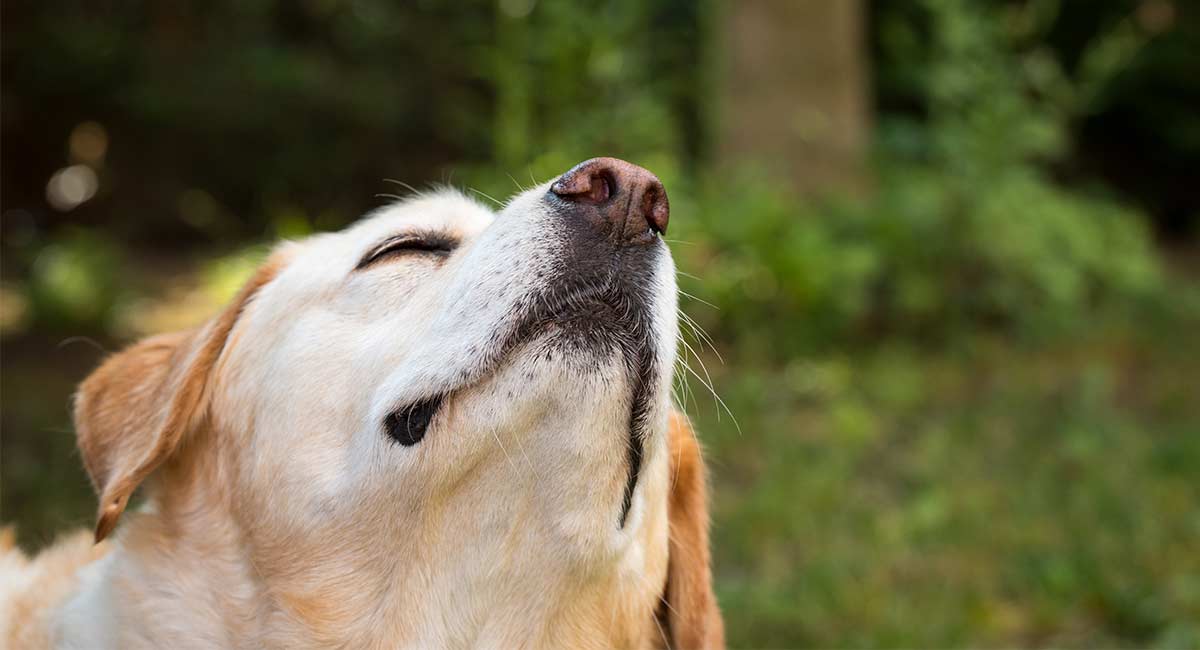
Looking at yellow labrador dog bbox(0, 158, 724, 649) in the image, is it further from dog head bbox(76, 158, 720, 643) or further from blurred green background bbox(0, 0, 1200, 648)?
blurred green background bbox(0, 0, 1200, 648)

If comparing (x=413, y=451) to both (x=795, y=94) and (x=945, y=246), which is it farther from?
(x=795, y=94)

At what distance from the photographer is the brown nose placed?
225 centimetres

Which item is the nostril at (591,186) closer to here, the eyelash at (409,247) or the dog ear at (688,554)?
the eyelash at (409,247)

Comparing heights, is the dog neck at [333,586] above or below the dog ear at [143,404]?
below

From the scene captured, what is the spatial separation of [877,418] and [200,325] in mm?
4666

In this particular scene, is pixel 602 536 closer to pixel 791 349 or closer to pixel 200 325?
pixel 200 325

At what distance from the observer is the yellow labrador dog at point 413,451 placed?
2.24 metres

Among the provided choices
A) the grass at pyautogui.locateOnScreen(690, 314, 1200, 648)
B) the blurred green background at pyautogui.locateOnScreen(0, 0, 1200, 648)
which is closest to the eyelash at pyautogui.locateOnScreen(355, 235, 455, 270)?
the blurred green background at pyautogui.locateOnScreen(0, 0, 1200, 648)

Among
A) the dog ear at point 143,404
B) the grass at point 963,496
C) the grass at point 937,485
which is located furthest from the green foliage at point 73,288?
the dog ear at point 143,404

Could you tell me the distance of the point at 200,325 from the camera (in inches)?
114

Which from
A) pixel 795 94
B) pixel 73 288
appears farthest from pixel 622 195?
pixel 73 288

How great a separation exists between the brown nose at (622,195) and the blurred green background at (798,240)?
511 millimetres

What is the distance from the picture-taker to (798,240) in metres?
7.46

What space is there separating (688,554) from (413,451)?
3.20ft
